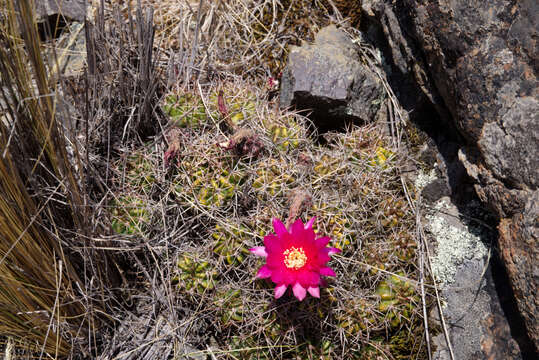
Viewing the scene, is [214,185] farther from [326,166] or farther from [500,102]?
[500,102]

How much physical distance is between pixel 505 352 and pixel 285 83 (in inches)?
79.9

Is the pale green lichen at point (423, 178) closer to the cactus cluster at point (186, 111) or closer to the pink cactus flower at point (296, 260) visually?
the pink cactus flower at point (296, 260)

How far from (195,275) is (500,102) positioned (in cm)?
183

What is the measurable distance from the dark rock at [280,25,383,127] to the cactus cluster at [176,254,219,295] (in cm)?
122

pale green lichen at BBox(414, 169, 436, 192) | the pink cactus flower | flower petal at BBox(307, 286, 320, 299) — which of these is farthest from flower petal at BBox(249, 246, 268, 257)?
pale green lichen at BBox(414, 169, 436, 192)

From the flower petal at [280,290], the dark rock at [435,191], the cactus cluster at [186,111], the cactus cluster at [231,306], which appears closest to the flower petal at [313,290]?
the flower petal at [280,290]

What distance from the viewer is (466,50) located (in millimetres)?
2402

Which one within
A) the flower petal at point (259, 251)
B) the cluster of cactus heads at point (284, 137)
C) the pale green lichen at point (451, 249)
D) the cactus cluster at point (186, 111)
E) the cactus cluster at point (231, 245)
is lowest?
the pale green lichen at point (451, 249)

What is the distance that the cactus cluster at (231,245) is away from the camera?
91.8 inches

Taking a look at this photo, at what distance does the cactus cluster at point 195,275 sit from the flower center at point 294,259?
453mm

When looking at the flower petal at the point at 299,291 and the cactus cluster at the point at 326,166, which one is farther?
the cactus cluster at the point at 326,166

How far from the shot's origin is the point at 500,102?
2.29 meters

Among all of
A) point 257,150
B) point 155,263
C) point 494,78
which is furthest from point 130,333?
point 494,78

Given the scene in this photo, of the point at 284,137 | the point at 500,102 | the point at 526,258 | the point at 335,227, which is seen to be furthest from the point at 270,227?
the point at 500,102
